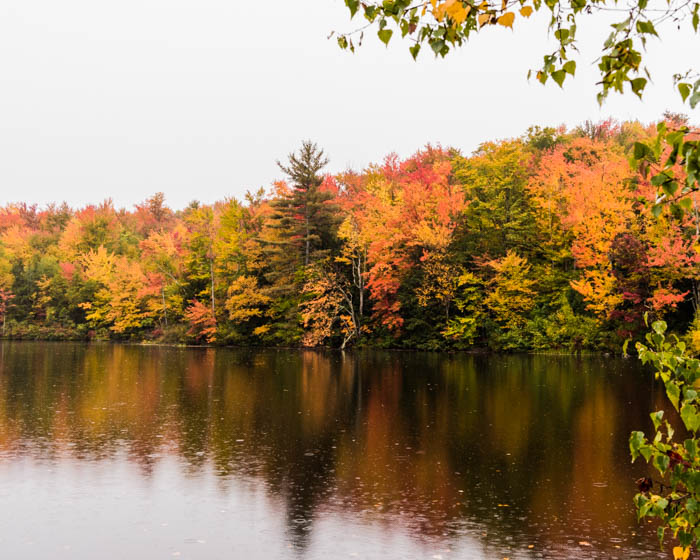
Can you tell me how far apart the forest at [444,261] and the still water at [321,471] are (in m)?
12.2

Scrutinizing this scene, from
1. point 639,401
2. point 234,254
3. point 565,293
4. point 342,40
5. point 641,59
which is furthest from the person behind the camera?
point 234,254

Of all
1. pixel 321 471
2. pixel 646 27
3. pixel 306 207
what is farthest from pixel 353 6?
pixel 306 207

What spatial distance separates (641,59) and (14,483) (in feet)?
30.2

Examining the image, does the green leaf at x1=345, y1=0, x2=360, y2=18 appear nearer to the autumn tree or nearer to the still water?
the still water

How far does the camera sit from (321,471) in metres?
9.84

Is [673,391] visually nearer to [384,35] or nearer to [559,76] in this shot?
[559,76]

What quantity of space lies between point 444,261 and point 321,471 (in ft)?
95.4

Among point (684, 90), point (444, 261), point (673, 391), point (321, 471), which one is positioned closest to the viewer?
point (684, 90)

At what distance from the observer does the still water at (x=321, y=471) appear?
6801 mm

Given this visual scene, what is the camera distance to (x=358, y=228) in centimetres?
4156

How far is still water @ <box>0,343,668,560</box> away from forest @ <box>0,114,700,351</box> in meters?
12.2

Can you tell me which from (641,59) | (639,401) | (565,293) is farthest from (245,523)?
(565,293)

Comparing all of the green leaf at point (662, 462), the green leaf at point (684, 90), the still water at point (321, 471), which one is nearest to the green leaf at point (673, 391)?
the green leaf at point (662, 462)

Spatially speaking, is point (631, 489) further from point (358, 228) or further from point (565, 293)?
point (358, 228)
